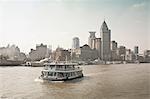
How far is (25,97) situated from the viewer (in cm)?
1385

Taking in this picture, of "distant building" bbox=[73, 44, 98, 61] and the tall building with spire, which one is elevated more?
the tall building with spire

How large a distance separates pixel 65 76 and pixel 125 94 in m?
7.24

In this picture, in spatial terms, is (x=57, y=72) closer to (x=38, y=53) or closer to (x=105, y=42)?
(x=38, y=53)

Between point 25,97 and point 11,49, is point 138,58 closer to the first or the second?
point 11,49

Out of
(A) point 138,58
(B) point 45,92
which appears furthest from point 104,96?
(A) point 138,58

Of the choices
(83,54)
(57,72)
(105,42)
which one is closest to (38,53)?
(83,54)

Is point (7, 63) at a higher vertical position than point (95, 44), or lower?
lower

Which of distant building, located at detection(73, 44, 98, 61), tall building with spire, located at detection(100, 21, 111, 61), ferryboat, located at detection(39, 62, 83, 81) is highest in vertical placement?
tall building with spire, located at detection(100, 21, 111, 61)

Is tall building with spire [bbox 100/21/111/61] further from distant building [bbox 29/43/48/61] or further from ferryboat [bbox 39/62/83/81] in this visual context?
ferryboat [bbox 39/62/83/81]

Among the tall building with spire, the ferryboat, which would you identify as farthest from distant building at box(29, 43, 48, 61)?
the ferryboat

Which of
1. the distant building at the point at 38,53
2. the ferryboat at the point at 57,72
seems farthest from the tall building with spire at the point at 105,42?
the ferryboat at the point at 57,72

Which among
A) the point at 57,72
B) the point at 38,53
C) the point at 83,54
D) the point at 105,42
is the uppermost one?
the point at 105,42

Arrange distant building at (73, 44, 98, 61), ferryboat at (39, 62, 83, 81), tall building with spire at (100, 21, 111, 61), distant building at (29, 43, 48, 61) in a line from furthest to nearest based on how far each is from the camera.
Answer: tall building with spire at (100, 21, 111, 61), distant building at (29, 43, 48, 61), distant building at (73, 44, 98, 61), ferryboat at (39, 62, 83, 81)

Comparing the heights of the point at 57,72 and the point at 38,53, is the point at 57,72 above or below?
below
